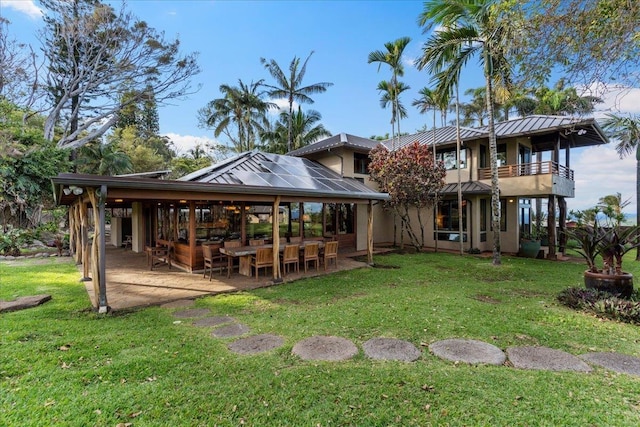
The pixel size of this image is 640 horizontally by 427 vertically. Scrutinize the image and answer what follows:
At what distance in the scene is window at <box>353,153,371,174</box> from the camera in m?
16.3

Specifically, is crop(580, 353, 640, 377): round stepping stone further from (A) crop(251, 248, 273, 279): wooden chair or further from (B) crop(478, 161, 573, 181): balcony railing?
(B) crop(478, 161, 573, 181): balcony railing

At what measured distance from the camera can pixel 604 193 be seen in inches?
902

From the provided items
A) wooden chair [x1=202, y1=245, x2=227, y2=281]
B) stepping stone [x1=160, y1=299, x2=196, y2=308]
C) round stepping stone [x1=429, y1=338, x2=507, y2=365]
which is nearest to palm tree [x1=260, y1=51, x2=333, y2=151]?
wooden chair [x1=202, y1=245, x2=227, y2=281]

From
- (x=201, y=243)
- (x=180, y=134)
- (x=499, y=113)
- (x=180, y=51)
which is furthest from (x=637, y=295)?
(x=180, y=134)

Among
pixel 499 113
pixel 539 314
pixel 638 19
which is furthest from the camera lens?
pixel 499 113

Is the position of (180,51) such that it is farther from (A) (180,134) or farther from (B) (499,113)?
(B) (499,113)

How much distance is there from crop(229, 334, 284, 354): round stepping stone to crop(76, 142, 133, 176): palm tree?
70.6ft

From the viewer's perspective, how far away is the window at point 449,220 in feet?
50.0

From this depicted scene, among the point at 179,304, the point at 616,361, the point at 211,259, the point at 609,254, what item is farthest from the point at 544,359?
the point at 211,259

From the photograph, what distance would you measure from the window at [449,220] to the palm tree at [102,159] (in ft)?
69.2

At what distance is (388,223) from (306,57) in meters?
14.6

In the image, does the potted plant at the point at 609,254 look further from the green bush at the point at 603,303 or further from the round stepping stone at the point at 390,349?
the round stepping stone at the point at 390,349

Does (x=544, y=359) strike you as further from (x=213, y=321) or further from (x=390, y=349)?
(x=213, y=321)

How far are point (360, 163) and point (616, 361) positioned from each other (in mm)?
13550
